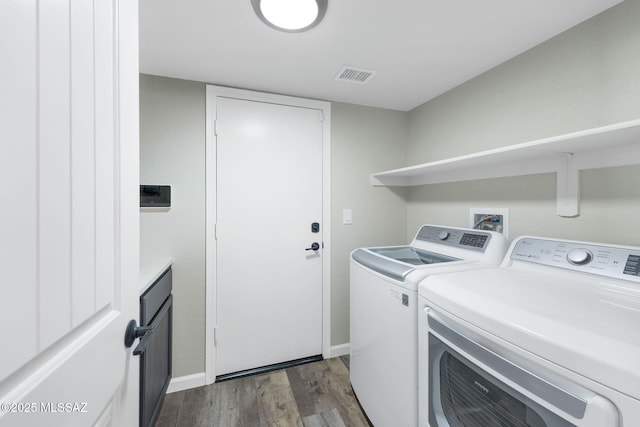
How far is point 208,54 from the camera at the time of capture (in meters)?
1.57

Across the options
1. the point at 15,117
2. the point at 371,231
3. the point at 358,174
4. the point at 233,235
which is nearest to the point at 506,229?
the point at 371,231

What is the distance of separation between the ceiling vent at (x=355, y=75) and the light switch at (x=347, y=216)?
1012mm

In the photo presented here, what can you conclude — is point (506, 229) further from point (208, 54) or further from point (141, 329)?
point (208, 54)

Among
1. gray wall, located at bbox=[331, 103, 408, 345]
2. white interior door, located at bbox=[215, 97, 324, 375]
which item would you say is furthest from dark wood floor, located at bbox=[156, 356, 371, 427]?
gray wall, located at bbox=[331, 103, 408, 345]

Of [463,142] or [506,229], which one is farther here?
→ [463,142]

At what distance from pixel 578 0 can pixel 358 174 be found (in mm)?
1531

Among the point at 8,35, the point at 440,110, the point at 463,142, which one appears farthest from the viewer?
the point at 440,110

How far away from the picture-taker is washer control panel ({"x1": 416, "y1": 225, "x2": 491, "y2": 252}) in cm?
147

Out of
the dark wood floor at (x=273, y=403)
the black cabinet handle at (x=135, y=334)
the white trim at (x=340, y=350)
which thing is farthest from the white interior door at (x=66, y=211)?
the white trim at (x=340, y=350)

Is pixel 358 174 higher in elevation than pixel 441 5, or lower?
lower

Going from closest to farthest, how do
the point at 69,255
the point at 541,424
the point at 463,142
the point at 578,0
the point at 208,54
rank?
the point at 69,255, the point at 541,424, the point at 578,0, the point at 208,54, the point at 463,142

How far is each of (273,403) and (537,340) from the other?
1630 millimetres

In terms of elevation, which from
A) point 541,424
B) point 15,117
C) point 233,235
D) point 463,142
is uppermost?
point 463,142

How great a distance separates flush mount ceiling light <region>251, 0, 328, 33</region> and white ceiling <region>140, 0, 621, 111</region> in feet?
0.16
